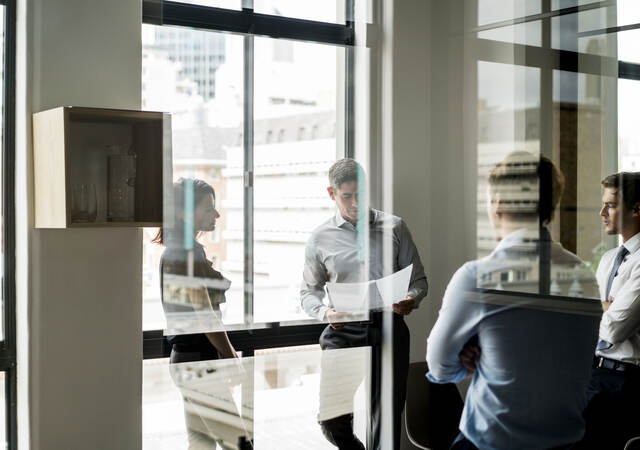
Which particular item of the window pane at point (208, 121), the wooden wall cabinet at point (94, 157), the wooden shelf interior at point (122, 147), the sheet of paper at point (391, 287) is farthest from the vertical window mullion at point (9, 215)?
the sheet of paper at point (391, 287)

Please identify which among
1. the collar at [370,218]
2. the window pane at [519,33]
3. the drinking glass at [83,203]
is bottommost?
the collar at [370,218]

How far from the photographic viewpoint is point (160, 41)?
2166 mm

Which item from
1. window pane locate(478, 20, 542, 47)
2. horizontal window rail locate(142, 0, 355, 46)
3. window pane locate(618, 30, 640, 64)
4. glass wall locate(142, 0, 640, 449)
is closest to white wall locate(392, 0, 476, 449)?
glass wall locate(142, 0, 640, 449)

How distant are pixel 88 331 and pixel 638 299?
167cm

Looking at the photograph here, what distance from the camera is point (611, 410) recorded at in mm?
1796

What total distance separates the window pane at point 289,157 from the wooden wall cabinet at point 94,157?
1.07 ft

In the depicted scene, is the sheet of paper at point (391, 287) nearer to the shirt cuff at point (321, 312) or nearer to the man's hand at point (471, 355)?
the shirt cuff at point (321, 312)

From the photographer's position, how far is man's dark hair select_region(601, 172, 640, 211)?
5.78 feet

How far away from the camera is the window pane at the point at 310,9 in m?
2.22

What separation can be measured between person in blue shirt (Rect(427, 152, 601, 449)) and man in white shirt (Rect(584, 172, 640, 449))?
32 millimetres

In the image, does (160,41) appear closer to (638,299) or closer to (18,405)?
(18,405)

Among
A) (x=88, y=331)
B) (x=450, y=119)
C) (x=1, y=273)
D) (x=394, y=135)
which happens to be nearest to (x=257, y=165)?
(x=394, y=135)

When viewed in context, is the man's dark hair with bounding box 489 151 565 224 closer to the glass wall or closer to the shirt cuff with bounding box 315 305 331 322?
the glass wall

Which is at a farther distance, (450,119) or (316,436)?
(316,436)
